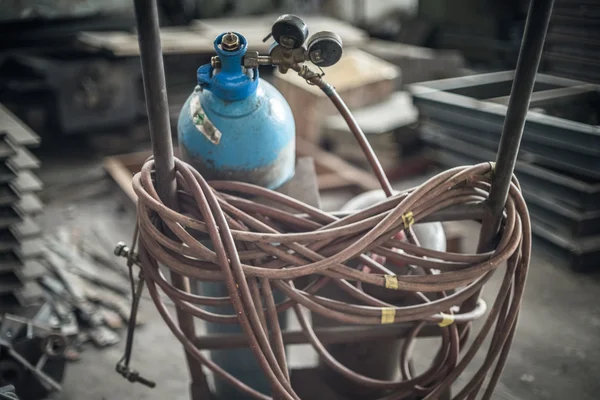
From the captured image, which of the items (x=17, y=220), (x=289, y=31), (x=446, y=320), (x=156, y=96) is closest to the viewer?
(x=156, y=96)

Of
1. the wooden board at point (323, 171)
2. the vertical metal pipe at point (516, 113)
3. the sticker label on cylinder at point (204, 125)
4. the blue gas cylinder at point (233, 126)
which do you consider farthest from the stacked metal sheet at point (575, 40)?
the sticker label on cylinder at point (204, 125)

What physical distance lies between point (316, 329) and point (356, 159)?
5.81 feet

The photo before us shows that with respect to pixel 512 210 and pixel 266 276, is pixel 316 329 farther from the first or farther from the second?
pixel 512 210

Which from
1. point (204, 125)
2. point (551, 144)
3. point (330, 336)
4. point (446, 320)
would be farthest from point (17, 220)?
point (551, 144)

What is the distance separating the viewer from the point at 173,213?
0.94 m

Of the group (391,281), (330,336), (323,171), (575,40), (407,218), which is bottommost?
(323,171)

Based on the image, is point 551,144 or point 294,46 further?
point 551,144

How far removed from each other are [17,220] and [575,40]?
7.98 ft

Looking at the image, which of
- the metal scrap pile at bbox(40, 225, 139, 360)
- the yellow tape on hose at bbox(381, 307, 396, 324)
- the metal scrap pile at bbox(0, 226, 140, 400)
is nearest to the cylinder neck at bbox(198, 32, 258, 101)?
the yellow tape on hose at bbox(381, 307, 396, 324)

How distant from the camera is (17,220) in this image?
183cm

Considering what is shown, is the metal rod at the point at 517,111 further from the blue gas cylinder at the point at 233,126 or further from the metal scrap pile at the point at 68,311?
the metal scrap pile at the point at 68,311

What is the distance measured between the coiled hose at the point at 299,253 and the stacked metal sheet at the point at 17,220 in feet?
3.36

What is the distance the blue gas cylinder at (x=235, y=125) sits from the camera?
3.42 feet

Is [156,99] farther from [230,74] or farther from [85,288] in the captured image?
[85,288]
